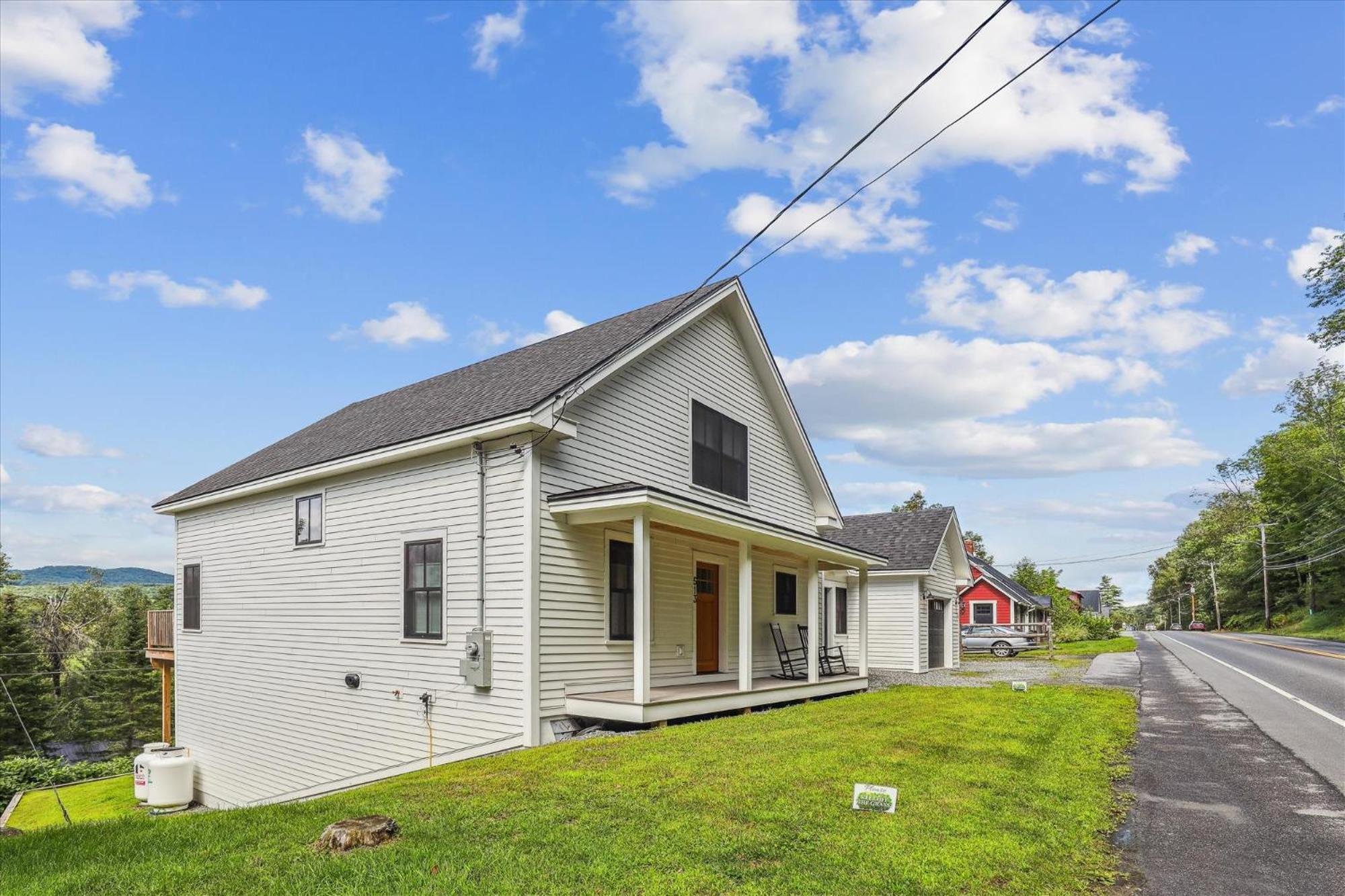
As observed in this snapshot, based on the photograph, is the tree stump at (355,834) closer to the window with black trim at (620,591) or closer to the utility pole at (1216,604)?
the window with black trim at (620,591)

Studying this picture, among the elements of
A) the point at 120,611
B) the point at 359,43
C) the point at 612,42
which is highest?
the point at 359,43

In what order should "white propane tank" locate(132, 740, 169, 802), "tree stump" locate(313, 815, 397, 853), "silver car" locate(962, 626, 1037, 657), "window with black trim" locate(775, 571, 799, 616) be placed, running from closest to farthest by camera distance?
"tree stump" locate(313, 815, 397, 853) < "white propane tank" locate(132, 740, 169, 802) < "window with black trim" locate(775, 571, 799, 616) < "silver car" locate(962, 626, 1037, 657)

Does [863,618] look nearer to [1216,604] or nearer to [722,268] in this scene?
[722,268]

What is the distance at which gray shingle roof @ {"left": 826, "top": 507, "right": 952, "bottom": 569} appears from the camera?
81.9ft

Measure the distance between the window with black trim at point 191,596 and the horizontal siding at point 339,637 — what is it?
0.18 m

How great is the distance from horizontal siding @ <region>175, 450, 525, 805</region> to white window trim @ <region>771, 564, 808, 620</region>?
7655 millimetres

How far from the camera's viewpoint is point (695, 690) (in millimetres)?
12609

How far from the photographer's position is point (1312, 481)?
174ft

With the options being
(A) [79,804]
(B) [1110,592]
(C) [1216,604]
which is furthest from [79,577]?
(B) [1110,592]

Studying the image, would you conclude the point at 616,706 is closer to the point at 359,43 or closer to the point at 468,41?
the point at 468,41

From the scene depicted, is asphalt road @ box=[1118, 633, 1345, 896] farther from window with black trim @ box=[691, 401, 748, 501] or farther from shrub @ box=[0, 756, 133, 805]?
shrub @ box=[0, 756, 133, 805]

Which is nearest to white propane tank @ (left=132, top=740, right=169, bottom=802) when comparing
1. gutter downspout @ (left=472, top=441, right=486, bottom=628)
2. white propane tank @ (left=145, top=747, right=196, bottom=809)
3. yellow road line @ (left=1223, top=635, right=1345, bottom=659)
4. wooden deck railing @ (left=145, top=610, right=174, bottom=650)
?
white propane tank @ (left=145, top=747, right=196, bottom=809)

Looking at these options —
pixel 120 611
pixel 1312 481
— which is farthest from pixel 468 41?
pixel 1312 481

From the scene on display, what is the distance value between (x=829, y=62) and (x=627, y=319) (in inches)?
275
